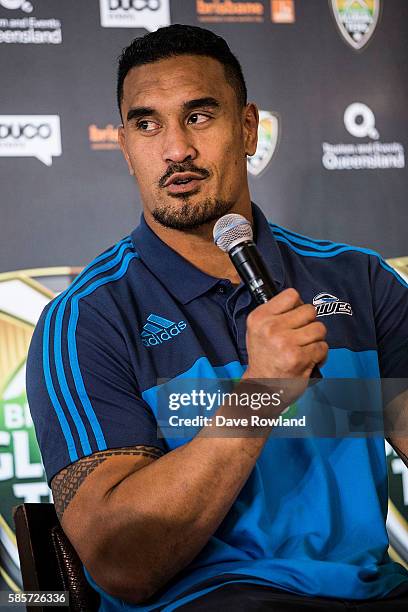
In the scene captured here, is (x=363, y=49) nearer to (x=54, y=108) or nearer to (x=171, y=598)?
(x=54, y=108)

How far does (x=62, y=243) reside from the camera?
261 centimetres

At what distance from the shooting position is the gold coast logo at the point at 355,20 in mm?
2812

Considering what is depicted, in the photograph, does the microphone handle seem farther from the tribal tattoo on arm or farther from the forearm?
the tribal tattoo on arm

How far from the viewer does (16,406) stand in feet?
8.34

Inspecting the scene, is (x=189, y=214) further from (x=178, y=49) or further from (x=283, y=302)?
(x=283, y=302)

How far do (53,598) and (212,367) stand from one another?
0.41 meters

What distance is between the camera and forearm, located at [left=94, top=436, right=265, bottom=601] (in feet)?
3.99

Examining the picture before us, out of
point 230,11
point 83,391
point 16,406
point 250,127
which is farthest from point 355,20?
point 83,391

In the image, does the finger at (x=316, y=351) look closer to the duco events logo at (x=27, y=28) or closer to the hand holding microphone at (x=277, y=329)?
the hand holding microphone at (x=277, y=329)

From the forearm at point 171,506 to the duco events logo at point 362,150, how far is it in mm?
1703

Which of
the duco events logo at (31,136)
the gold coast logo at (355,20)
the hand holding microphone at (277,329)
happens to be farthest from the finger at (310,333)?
the gold coast logo at (355,20)

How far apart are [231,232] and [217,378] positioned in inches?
10.7
